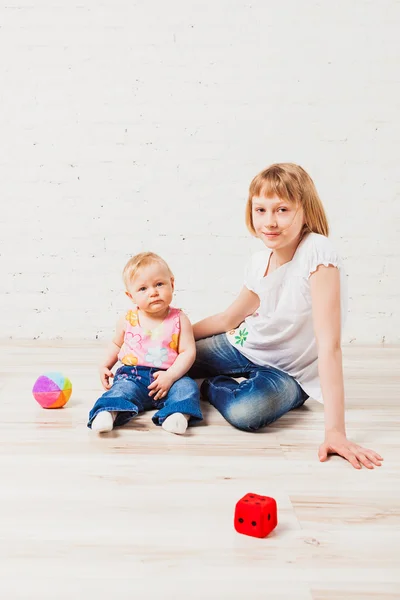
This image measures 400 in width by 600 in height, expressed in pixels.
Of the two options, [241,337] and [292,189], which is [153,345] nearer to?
[241,337]

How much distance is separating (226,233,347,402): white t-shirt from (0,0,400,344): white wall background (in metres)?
0.89

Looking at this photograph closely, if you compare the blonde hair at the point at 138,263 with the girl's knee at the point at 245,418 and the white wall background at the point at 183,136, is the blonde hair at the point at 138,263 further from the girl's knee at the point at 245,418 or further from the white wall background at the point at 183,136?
the white wall background at the point at 183,136

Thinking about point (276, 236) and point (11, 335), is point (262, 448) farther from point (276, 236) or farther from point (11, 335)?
point (11, 335)

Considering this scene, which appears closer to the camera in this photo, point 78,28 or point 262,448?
point 262,448

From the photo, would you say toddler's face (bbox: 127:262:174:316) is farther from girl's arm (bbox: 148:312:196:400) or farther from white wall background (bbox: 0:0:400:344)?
white wall background (bbox: 0:0:400:344)

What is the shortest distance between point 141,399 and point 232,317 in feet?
1.14

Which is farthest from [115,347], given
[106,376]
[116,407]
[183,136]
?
[183,136]

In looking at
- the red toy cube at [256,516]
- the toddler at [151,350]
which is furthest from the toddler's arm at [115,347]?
the red toy cube at [256,516]

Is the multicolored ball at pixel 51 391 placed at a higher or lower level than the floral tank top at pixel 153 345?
lower

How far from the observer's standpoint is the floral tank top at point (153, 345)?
72.8 inches

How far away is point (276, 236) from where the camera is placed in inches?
64.8

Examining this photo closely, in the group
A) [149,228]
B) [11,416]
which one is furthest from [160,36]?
[11,416]

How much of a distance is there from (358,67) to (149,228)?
3.16ft

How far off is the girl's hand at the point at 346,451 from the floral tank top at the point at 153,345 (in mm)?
514
